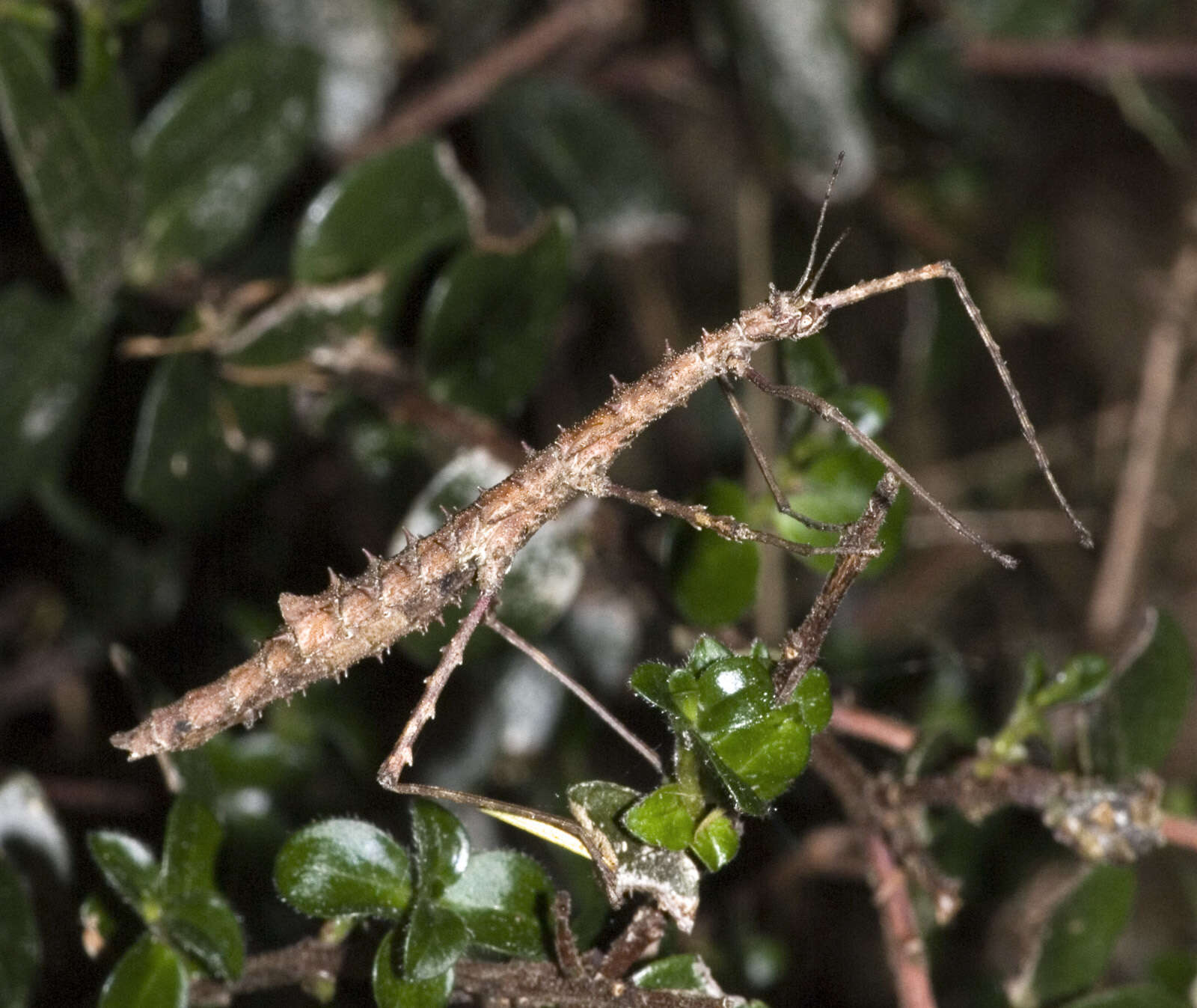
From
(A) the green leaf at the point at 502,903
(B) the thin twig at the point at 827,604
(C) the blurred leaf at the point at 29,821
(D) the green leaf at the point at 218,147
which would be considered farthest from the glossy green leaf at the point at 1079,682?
(D) the green leaf at the point at 218,147

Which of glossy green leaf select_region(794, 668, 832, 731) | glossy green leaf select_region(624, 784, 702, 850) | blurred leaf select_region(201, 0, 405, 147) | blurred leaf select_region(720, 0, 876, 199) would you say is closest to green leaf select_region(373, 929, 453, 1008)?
glossy green leaf select_region(624, 784, 702, 850)

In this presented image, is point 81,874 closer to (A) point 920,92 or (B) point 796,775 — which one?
(B) point 796,775

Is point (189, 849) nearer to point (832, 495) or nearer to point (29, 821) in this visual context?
point (29, 821)

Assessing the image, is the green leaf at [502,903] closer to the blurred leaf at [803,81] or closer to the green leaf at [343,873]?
the green leaf at [343,873]

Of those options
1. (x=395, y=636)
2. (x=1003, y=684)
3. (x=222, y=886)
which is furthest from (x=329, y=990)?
(x=1003, y=684)

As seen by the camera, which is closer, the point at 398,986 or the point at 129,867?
the point at 398,986

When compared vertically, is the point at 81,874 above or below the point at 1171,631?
above

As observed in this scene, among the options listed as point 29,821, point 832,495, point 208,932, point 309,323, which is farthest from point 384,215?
point 208,932
